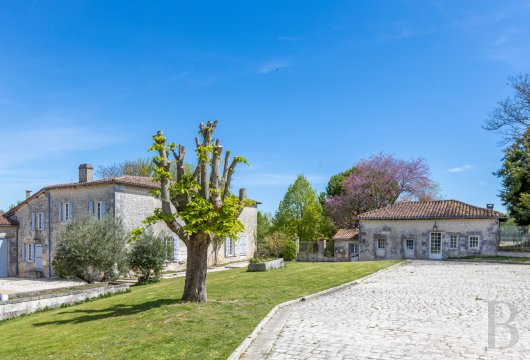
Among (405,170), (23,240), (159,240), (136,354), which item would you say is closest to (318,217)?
(405,170)

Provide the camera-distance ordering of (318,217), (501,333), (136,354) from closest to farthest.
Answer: (136,354) < (501,333) < (318,217)

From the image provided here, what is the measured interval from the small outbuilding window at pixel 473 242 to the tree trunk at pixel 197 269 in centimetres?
2431

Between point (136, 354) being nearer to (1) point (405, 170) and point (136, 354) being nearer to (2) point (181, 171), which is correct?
(2) point (181, 171)

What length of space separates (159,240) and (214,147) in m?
10.5

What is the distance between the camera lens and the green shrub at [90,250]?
19578 mm

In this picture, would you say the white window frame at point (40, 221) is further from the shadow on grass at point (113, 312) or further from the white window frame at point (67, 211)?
the shadow on grass at point (113, 312)

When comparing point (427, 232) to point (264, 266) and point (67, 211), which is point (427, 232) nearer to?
point (264, 266)

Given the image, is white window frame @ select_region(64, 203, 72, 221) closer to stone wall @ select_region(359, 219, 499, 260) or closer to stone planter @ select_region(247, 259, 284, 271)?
stone planter @ select_region(247, 259, 284, 271)

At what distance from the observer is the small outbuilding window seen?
29266 mm

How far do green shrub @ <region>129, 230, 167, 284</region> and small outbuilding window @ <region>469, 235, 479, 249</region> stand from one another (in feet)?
71.0

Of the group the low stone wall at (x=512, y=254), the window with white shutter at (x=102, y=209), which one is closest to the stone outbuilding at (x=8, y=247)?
the window with white shutter at (x=102, y=209)

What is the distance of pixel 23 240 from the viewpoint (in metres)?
29.9

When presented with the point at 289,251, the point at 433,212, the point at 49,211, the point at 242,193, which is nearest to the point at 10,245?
the point at 49,211

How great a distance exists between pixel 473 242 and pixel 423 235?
11.1 feet
